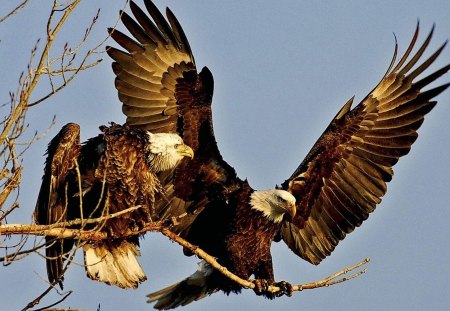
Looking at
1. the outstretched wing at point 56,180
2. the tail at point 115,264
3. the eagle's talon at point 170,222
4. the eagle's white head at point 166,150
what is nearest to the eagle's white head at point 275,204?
the eagle's white head at point 166,150

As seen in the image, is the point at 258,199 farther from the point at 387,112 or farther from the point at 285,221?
Result: the point at 387,112

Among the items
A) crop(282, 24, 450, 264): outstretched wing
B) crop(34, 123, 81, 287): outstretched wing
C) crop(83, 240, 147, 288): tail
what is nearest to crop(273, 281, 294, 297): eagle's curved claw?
crop(282, 24, 450, 264): outstretched wing

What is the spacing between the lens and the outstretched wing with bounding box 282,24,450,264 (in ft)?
29.4

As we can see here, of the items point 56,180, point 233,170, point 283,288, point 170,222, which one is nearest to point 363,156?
point 233,170

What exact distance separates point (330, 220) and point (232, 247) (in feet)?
4.09

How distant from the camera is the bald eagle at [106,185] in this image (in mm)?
7273

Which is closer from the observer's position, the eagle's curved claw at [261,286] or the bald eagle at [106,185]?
the bald eagle at [106,185]

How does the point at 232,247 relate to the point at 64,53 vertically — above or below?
below

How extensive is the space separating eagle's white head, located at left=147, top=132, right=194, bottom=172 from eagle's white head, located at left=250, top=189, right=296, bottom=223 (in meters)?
0.81

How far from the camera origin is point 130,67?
909 centimetres

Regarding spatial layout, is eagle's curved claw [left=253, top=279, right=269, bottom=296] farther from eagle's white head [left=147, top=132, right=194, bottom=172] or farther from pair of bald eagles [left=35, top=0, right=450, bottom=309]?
eagle's white head [left=147, top=132, right=194, bottom=172]

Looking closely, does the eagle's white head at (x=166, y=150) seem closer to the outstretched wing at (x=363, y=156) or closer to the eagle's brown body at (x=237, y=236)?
the eagle's brown body at (x=237, y=236)

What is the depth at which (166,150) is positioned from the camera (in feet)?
25.8

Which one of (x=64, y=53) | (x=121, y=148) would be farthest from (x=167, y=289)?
(x=64, y=53)
